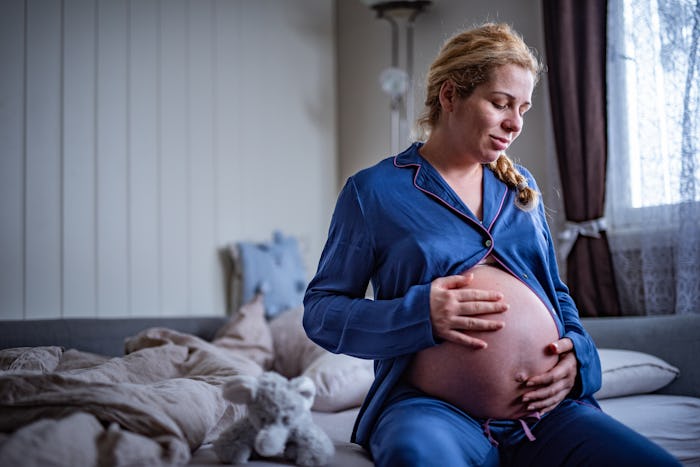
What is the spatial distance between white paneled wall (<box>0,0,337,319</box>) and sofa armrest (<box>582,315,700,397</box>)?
1.68m

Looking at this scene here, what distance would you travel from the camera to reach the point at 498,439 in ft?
4.04

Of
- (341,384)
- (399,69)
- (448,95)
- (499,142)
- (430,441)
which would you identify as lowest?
(341,384)

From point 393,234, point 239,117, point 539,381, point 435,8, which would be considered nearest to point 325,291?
point 393,234

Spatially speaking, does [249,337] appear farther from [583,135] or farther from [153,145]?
[583,135]

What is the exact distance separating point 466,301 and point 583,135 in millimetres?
1667

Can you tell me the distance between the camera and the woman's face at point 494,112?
1.35 m

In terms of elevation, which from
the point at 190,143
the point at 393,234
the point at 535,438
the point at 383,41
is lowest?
the point at 535,438

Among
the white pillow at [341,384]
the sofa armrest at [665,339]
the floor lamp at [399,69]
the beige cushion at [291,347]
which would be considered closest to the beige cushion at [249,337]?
the beige cushion at [291,347]

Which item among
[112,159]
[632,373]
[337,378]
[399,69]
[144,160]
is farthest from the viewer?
[399,69]

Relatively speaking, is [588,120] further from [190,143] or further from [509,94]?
[190,143]

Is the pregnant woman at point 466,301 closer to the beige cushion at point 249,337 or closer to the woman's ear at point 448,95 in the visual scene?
the woman's ear at point 448,95

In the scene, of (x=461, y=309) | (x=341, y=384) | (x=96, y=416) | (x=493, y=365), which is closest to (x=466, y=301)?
(x=461, y=309)

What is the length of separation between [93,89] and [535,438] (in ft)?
6.99

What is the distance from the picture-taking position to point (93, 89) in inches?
105
